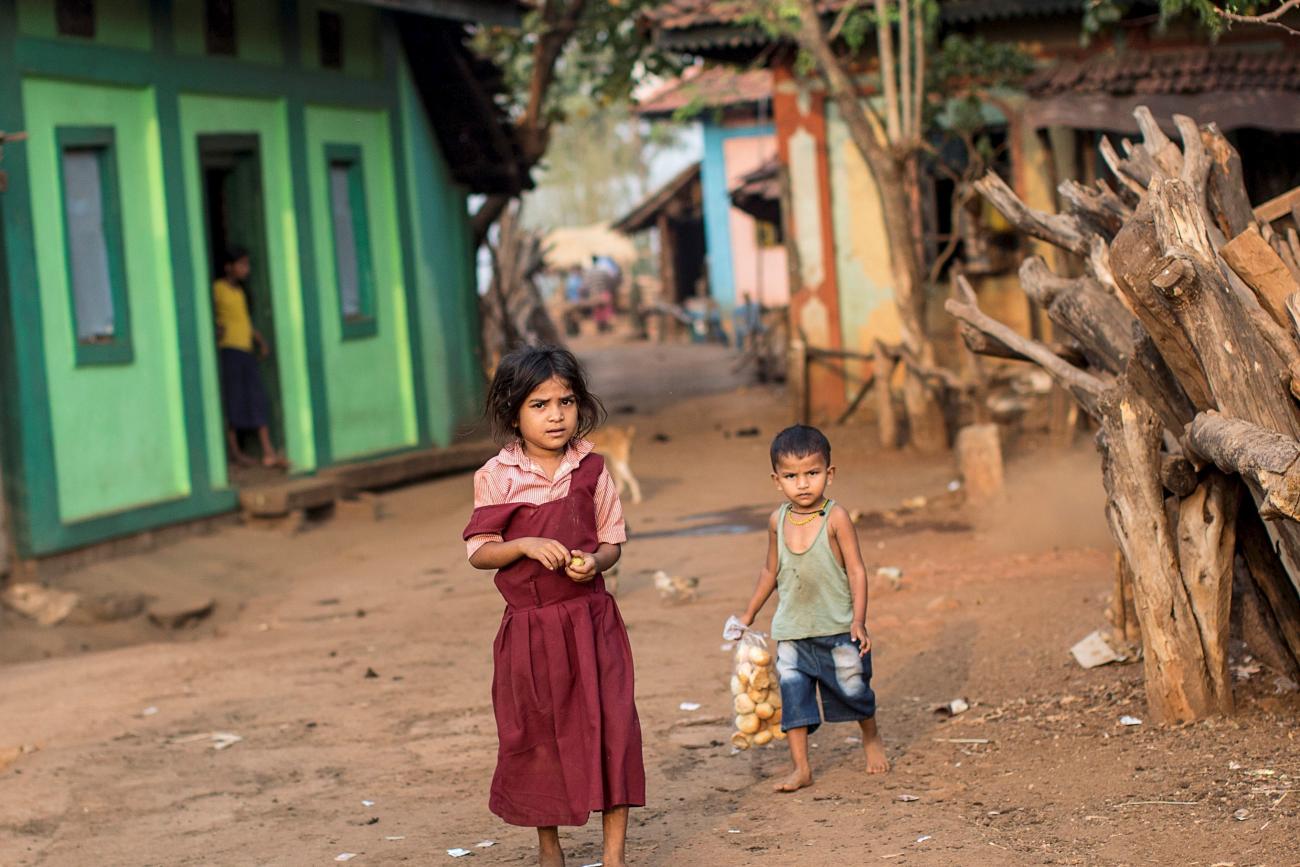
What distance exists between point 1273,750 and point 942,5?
10800mm

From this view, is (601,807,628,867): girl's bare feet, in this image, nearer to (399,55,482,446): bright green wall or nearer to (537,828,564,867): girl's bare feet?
(537,828,564,867): girl's bare feet

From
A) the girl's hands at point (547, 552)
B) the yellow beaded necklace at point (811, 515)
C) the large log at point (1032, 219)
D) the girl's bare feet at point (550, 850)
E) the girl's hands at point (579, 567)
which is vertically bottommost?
the girl's bare feet at point (550, 850)

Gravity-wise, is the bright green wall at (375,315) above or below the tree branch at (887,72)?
below

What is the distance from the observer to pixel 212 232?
13.6 meters

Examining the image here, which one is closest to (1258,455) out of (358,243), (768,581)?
(768,581)

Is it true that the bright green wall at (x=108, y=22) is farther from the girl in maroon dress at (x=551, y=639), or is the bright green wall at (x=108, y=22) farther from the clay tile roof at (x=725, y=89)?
the clay tile roof at (x=725, y=89)

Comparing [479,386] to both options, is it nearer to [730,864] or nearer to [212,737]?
[212,737]

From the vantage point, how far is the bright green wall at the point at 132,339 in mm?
10336

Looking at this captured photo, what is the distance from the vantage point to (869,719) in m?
5.26

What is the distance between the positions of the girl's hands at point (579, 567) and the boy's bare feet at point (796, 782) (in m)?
1.33

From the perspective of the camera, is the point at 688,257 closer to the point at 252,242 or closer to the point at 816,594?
the point at 252,242

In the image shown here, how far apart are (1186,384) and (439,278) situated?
10.8 m

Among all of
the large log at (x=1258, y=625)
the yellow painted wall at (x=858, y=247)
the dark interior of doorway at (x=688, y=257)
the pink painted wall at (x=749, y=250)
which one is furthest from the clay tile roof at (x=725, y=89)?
the large log at (x=1258, y=625)

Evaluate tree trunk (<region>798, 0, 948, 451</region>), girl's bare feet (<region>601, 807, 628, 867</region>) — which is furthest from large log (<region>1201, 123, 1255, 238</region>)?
tree trunk (<region>798, 0, 948, 451</region>)
